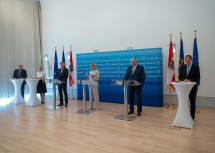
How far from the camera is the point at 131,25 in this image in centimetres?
698

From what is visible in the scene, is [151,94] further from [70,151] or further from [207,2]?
[70,151]

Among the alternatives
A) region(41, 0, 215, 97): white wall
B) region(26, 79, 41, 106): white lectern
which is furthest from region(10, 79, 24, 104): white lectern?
region(41, 0, 215, 97): white wall

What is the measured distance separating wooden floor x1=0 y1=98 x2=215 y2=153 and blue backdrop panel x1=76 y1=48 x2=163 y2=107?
1.02 metres

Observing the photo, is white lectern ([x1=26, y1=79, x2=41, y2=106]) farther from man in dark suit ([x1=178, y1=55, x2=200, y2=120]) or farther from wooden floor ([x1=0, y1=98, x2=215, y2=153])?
man in dark suit ([x1=178, y1=55, x2=200, y2=120])

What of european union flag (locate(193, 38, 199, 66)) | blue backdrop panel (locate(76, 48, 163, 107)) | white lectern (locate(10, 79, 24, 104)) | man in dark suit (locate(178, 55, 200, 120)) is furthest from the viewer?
white lectern (locate(10, 79, 24, 104))

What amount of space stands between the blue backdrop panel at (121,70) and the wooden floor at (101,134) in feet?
3.34

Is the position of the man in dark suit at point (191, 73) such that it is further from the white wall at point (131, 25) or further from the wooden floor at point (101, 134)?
the white wall at point (131, 25)

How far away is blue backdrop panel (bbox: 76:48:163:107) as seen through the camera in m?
6.34

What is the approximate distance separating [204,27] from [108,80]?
3.61m

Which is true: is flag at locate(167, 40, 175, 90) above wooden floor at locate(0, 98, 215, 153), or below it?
above

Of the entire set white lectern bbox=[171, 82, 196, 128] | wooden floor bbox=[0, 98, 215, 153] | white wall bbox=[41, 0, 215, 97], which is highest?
white wall bbox=[41, 0, 215, 97]

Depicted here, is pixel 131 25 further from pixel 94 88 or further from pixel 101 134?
pixel 101 134

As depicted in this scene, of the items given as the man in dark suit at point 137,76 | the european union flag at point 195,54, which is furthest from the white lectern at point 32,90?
the european union flag at point 195,54

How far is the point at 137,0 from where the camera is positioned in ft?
22.4
